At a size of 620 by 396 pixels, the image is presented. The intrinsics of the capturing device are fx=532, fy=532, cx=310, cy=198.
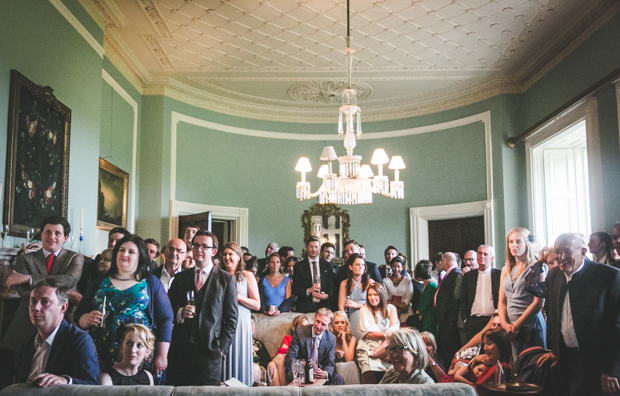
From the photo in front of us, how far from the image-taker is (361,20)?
648 centimetres

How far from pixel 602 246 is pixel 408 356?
248 cm

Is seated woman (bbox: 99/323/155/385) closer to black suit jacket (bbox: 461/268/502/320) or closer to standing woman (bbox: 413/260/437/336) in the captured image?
black suit jacket (bbox: 461/268/502/320)

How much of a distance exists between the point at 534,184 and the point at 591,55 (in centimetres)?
222

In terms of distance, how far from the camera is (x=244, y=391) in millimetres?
2166

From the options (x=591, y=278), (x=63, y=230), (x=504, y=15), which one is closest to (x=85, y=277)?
(x=63, y=230)

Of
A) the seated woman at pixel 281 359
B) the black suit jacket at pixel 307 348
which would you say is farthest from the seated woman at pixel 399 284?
the black suit jacket at pixel 307 348

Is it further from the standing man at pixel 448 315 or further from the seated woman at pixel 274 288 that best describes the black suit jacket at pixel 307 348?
the standing man at pixel 448 315

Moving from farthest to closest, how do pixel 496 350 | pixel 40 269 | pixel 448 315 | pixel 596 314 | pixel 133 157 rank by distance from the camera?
pixel 133 157 → pixel 448 315 → pixel 40 269 → pixel 496 350 → pixel 596 314

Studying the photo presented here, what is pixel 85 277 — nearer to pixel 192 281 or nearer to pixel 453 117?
pixel 192 281

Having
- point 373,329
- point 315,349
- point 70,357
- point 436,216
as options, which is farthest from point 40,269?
point 436,216

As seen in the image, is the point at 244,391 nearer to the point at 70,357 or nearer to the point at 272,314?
the point at 70,357

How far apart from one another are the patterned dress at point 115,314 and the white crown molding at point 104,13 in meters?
3.85

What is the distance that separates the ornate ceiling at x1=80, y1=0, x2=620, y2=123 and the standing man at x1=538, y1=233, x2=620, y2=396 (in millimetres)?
3968

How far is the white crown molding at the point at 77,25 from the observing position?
5008mm
